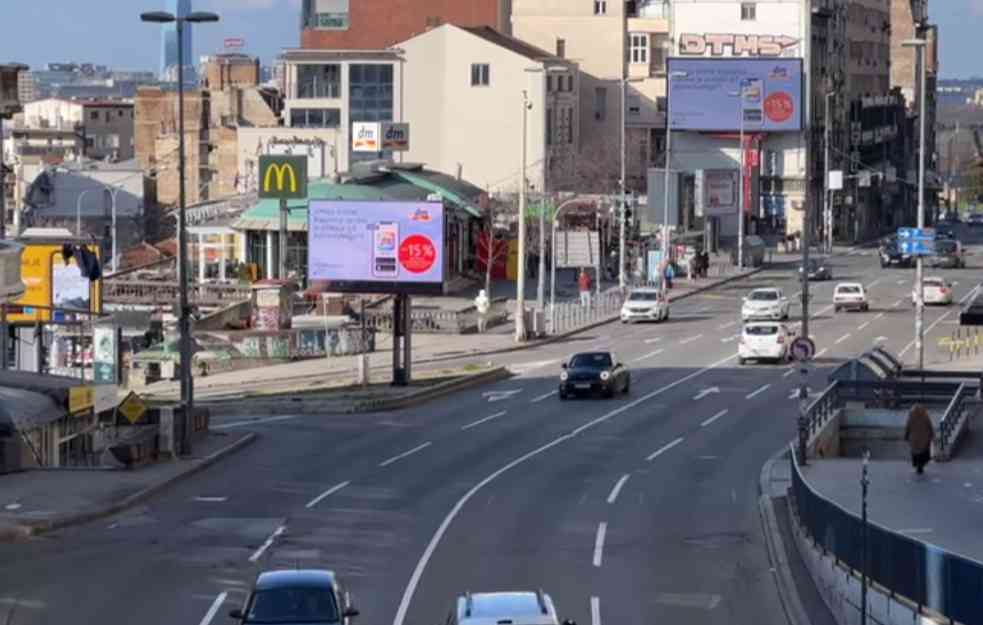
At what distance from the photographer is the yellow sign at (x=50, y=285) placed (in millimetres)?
64250

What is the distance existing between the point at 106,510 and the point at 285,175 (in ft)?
173

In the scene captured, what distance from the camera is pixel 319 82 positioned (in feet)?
436

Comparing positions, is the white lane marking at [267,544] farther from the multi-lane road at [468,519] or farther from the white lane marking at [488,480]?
the white lane marking at [488,480]

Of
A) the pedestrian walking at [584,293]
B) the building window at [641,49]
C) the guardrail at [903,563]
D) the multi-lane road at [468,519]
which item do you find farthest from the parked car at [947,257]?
the guardrail at [903,563]

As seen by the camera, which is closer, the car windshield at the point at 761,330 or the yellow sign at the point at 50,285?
the yellow sign at the point at 50,285

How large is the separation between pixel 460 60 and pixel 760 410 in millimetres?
77502

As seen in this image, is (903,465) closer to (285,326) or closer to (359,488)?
(359,488)

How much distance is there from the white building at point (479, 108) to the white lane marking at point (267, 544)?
92.3 metres

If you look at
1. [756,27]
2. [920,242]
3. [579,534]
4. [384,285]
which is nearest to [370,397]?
[384,285]

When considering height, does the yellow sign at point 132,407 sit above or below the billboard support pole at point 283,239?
below

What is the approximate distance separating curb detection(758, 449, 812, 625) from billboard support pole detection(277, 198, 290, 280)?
50.3 m

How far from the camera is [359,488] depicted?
41.1 metres

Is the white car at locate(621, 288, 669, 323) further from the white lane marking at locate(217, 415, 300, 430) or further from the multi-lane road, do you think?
the white lane marking at locate(217, 415, 300, 430)

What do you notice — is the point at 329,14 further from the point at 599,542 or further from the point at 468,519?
the point at 599,542
